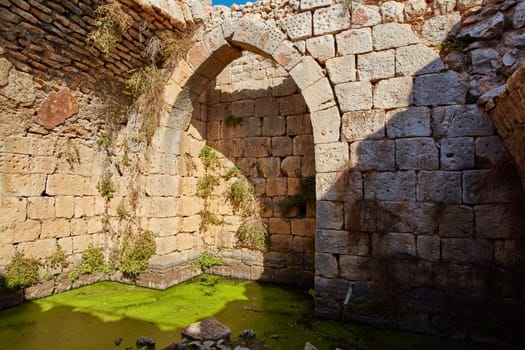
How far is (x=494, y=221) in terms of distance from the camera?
123 inches

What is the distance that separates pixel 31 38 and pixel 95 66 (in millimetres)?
878

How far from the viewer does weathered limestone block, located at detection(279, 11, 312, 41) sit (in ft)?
13.0

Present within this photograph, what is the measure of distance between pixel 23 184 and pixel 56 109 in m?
1.15

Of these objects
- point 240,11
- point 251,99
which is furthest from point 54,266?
point 240,11

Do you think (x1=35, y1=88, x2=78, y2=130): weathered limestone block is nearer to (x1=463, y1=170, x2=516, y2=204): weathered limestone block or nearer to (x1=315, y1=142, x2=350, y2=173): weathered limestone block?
(x1=315, y1=142, x2=350, y2=173): weathered limestone block

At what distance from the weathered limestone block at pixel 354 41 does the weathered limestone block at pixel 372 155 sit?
43.4 inches

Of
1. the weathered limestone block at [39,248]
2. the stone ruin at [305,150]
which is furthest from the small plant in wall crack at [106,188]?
the weathered limestone block at [39,248]

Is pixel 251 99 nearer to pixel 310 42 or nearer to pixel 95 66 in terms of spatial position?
pixel 310 42

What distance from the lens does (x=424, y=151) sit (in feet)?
11.1

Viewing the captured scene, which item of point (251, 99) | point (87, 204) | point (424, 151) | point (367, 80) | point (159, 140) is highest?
point (251, 99)

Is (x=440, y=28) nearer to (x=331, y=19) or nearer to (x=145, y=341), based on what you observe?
(x=331, y=19)

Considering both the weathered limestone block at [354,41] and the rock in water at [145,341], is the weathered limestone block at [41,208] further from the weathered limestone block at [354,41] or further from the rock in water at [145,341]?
the weathered limestone block at [354,41]

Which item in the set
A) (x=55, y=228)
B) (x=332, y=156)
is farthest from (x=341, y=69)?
(x=55, y=228)

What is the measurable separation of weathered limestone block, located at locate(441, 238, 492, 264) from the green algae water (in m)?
0.83
